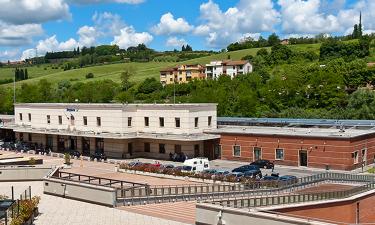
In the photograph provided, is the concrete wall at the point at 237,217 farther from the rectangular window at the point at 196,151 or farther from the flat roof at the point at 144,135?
the rectangular window at the point at 196,151

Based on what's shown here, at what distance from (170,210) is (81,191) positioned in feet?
22.2

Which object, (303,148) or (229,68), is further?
(229,68)

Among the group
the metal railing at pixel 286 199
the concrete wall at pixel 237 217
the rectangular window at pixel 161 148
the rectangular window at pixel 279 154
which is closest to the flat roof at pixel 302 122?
the rectangular window at pixel 279 154

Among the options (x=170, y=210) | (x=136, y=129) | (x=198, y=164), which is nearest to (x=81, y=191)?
(x=170, y=210)

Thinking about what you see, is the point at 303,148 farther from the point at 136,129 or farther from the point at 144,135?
the point at 136,129

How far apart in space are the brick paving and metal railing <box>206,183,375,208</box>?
10.2 feet

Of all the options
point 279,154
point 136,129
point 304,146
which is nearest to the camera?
point 304,146

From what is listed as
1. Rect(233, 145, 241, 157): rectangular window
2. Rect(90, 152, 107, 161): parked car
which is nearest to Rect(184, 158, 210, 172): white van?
Rect(233, 145, 241, 157): rectangular window

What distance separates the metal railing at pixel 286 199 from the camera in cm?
2556

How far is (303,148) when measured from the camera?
5316 centimetres

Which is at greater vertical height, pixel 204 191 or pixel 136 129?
pixel 136 129

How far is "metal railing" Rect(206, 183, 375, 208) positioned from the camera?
25.6m

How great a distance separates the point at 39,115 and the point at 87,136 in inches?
529

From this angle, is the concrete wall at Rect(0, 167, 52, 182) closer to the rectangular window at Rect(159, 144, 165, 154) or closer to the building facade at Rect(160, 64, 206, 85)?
the rectangular window at Rect(159, 144, 165, 154)
